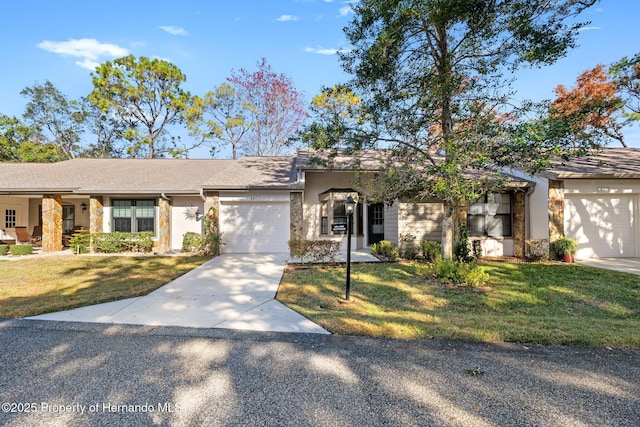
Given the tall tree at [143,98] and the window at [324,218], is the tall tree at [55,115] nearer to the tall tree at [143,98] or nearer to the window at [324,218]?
the tall tree at [143,98]

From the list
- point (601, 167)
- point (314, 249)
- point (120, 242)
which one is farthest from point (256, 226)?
point (601, 167)

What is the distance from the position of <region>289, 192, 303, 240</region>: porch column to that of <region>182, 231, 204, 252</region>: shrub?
3.57 metres

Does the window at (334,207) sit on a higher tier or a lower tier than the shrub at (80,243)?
higher

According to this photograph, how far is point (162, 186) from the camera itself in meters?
12.9

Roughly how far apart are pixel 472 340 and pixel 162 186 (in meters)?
12.6

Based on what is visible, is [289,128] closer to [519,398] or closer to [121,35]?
[121,35]

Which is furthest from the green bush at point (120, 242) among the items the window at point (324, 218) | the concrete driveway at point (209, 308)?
the window at point (324, 218)

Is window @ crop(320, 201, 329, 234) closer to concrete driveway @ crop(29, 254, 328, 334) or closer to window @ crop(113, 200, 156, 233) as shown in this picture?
concrete driveway @ crop(29, 254, 328, 334)

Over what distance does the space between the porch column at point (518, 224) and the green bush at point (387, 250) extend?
4.42 metres

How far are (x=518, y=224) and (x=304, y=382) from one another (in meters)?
11.1

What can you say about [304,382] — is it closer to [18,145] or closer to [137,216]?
[137,216]

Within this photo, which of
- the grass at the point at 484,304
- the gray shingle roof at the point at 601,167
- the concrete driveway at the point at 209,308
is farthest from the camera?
the gray shingle roof at the point at 601,167

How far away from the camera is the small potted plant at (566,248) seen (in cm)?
991

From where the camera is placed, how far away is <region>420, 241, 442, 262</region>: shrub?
32.7 ft
